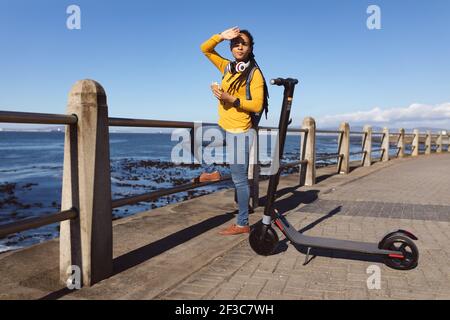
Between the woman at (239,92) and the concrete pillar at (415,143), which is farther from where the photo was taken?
the concrete pillar at (415,143)

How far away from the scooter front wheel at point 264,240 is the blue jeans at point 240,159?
64 cm

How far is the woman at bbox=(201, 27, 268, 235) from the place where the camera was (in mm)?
3869

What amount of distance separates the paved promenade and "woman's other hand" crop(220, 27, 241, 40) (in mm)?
2050

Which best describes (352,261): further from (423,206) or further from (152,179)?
(152,179)

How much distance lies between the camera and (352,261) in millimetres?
3602

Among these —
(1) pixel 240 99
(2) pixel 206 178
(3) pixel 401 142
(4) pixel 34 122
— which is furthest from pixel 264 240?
(3) pixel 401 142

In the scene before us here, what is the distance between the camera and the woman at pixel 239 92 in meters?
3.87

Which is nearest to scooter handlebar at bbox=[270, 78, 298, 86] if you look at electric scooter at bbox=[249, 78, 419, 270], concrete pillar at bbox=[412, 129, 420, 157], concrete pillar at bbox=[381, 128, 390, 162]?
electric scooter at bbox=[249, 78, 419, 270]

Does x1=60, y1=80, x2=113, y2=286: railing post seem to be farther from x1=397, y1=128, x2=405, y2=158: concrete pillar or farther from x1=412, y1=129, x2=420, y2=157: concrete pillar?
x1=412, y1=129, x2=420, y2=157: concrete pillar

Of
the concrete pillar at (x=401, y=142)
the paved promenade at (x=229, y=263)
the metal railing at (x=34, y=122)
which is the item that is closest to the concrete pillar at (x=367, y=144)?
the concrete pillar at (x=401, y=142)

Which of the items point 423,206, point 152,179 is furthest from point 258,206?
point 152,179

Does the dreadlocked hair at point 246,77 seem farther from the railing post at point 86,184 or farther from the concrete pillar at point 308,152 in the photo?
the concrete pillar at point 308,152

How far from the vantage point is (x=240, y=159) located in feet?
13.6
